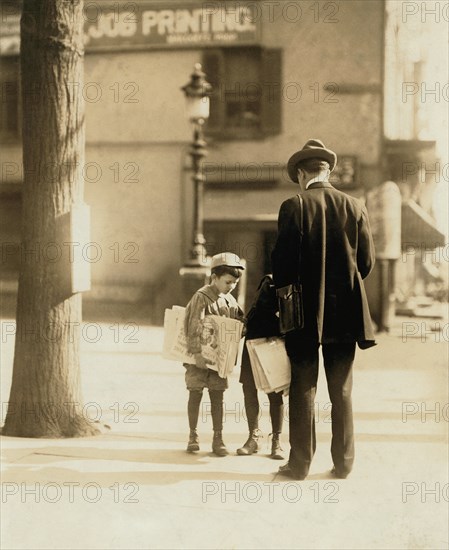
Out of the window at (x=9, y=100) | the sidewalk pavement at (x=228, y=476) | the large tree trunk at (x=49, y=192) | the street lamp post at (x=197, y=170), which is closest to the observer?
the sidewalk pavement at (x=228, y=476)

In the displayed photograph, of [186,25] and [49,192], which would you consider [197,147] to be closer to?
[186,25]

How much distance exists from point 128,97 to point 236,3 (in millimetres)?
856

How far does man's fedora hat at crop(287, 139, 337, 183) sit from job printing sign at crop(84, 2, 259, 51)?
0.76 meters

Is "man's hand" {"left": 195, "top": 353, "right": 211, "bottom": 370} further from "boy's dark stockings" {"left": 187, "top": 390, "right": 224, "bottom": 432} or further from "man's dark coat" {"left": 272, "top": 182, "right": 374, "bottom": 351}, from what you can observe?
"man's dark coat" {"left": 272, "top": 182, "right": 374, "bottom": 351}

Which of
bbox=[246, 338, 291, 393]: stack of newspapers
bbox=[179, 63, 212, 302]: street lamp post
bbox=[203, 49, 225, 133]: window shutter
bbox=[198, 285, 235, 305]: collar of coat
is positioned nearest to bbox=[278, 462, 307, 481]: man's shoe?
bbox=[246, 338, 291, 393]: stack of newspapers

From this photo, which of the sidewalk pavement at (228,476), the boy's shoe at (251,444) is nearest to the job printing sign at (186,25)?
the sidewalk pavement at (228,476)

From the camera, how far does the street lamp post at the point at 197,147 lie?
474 cm

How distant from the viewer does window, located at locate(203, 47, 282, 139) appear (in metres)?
4.47

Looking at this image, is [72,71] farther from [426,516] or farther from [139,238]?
[426,516]

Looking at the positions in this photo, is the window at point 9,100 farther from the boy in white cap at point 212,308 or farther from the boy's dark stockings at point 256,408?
the boy's dark stockings at point 256,408

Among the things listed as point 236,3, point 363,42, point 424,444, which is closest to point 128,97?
point 236,3

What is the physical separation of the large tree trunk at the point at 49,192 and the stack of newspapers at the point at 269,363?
1.38 meters

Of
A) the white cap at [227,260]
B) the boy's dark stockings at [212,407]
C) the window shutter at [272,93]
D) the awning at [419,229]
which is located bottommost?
the boy's dark stockings at [212,407]

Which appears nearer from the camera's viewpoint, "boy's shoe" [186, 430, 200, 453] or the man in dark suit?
the man in dark suit
